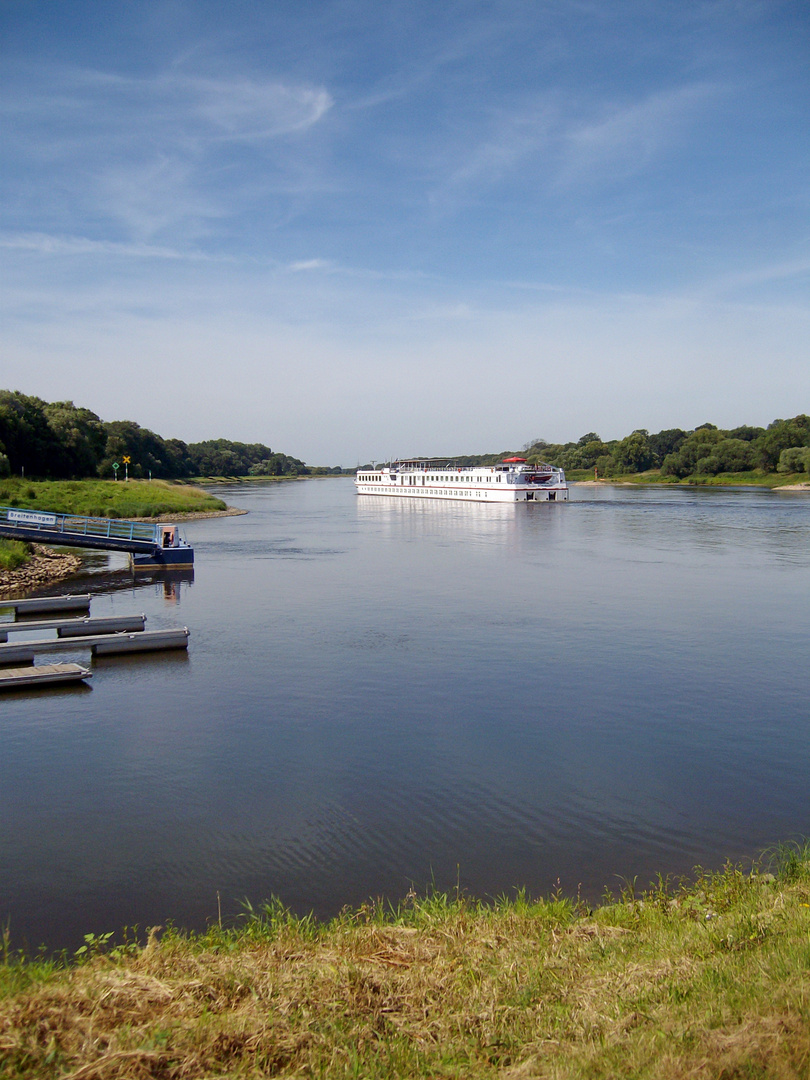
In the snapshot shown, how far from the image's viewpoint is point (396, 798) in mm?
13109

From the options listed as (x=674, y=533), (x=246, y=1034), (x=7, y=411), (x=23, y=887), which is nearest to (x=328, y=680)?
(x=23, y=887)

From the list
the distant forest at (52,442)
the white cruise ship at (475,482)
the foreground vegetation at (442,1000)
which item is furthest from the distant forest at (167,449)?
the foreground vegetation at (442,1000)

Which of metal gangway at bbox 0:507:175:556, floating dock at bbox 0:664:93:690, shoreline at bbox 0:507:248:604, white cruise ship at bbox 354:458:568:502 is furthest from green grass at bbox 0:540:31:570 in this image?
white cruise ship at bbox 354:458:568:502

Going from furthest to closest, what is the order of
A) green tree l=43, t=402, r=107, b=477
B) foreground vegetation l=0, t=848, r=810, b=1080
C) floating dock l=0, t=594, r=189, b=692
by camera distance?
1. green tree l=43, t=402, r=107, b=477
2. floating dock l=0, t=594, r=189, b=692
3. foreground vegetation l=0, t=848, r=810, b=1080

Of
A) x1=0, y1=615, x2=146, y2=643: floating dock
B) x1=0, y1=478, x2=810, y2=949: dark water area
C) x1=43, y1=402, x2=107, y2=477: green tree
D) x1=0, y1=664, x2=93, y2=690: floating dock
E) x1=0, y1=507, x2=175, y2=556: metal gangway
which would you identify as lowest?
x1=0, y1=478, x2=810, y2=949: dark water area

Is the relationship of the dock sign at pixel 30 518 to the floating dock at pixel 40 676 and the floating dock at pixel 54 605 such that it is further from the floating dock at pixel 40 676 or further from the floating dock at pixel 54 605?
the floating dock at pixel 40 676

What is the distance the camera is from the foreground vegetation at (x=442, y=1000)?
5.48 meters

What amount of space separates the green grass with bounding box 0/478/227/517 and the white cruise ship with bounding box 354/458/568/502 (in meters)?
36.0

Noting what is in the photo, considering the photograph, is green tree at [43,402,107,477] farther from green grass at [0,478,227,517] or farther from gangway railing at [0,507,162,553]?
gangway railing at [0,507,162,553]

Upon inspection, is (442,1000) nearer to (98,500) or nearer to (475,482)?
(98,500)

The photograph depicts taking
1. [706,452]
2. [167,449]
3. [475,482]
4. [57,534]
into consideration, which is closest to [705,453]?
[706,452]

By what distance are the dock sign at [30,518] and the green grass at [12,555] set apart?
3.36 feet

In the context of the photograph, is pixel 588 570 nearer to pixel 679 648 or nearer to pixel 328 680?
pixel 679 648

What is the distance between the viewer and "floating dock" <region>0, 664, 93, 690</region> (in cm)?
1955
